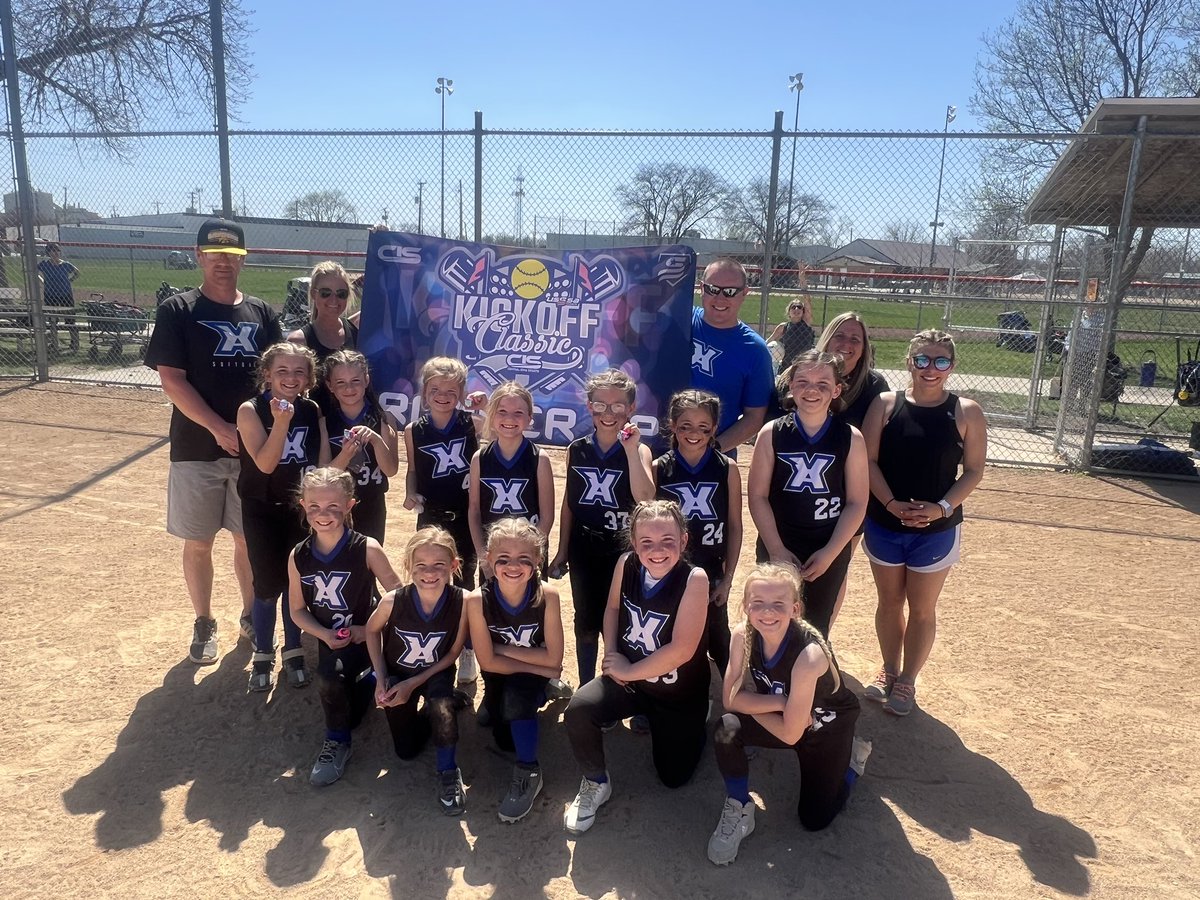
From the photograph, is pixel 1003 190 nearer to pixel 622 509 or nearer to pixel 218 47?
pixel 218 47

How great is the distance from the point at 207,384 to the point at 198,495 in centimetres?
53

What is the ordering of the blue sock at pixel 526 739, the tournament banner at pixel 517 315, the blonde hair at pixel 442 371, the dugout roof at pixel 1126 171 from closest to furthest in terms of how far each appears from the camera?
the blue sock at pixel 526 739 < the blonde hair at pixel 442 371 < the tournament banner at pixel 517 315 < the dugout roof at pixel 1126 171

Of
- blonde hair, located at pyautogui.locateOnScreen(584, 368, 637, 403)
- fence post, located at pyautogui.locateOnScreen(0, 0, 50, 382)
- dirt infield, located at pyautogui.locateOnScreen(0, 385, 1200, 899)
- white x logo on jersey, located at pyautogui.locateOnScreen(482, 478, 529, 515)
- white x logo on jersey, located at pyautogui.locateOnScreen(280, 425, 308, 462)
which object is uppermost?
fence post, located at pyautogui.locateOnScreen(0, 0, 50, 382)

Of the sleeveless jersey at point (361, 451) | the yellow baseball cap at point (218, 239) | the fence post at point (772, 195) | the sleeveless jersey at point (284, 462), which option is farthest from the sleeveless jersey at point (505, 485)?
the fence post at point (772, 195)

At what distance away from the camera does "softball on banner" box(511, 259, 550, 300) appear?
16.6ft

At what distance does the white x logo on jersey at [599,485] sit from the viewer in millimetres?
3316

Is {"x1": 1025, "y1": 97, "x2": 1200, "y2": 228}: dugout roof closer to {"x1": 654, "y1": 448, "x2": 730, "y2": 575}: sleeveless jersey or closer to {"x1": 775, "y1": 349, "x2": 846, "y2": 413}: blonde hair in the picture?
{"x1": 775, "y1": 349, "x2": 846, "y2": 413}: blonde hair

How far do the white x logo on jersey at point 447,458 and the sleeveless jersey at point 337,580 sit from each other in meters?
0.46

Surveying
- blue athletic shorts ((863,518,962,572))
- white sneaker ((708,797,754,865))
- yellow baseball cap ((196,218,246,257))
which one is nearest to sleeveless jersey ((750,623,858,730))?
white sneaker ((708,797,754,865))

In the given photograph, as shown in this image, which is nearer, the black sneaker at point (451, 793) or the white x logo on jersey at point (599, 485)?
the black sneaker at point (451, 793)

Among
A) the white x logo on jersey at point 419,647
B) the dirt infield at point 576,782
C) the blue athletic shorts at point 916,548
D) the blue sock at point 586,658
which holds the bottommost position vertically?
the dirt infield at point 576,782

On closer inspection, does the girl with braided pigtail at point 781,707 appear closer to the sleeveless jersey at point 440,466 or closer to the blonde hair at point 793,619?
the blonde hair at point 793,619

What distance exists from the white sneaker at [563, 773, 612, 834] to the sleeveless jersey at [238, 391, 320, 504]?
5.73 ft

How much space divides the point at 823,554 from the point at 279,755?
2317mm
